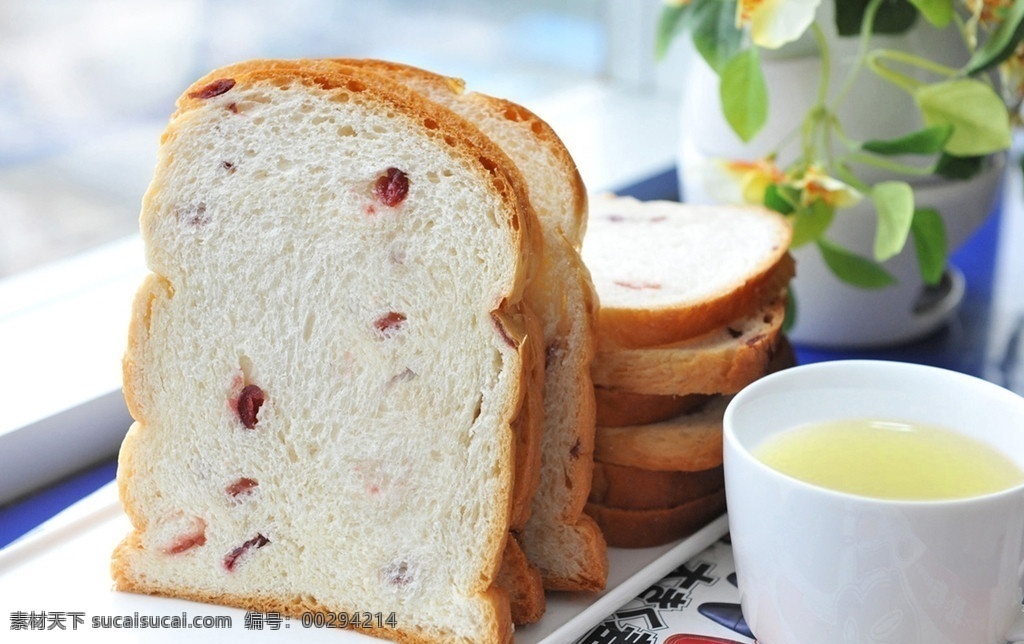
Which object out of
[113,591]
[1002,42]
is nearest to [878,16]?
[1002,42]

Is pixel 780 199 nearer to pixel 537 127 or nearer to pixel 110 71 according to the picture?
pixel 537 127

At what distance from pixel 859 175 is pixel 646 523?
0.60 metres

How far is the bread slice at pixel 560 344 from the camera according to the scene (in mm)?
1043

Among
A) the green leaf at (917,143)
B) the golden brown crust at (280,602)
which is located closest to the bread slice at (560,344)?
the golden brown crust at (280,602)

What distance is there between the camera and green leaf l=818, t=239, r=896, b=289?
4.66ft

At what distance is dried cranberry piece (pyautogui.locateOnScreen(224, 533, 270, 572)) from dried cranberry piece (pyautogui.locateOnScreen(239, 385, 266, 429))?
0.36 ft

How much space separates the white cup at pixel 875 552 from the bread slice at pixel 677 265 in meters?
0.15

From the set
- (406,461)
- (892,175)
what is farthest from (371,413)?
(892,175)

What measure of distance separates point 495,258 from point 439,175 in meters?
0.09

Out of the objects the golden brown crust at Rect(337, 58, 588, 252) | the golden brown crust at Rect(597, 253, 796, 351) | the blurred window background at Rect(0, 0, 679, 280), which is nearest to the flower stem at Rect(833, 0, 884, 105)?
the golden brown crust at Rect(597, 253, 796, 351)

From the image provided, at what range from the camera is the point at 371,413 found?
101 cm

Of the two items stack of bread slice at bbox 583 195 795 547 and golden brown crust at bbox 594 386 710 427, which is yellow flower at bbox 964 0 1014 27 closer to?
stack of bread slice at bbox 583 195 795 547

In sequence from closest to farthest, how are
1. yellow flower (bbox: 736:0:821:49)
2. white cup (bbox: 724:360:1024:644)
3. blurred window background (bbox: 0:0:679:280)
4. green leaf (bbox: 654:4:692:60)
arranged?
white cup (bbox: 724:360:1024:644)
yellow flower (bbox: 736:0:821:49)
green leaf (bbox: 654:4:692:60)
blurred window background (bbox: 0:0:679:280)

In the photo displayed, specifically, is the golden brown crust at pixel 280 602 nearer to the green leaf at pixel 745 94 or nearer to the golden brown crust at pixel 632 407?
the golden brown crust at pixel 632 407
